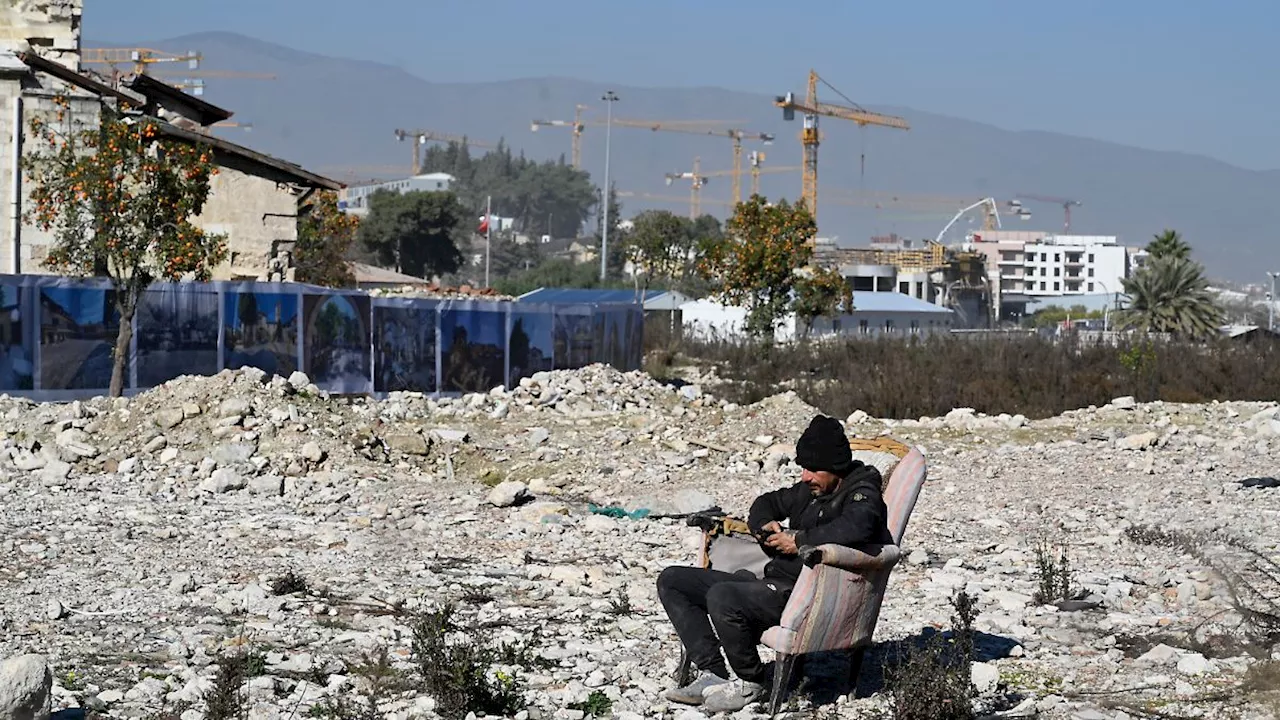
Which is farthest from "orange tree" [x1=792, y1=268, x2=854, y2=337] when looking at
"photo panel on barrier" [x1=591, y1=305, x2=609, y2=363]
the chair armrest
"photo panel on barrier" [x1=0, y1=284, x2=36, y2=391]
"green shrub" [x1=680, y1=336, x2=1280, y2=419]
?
the chair armrest

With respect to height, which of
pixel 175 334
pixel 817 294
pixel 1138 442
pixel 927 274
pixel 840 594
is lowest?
pixel 1138 442

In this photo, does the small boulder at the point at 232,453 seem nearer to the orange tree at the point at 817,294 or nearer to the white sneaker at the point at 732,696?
the white sneaker at the point at 732,696

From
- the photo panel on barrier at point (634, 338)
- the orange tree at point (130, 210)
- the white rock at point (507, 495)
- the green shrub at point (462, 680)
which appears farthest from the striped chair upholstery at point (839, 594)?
the photo panel on barrier at point (634, 338)

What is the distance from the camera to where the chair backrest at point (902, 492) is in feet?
25.7

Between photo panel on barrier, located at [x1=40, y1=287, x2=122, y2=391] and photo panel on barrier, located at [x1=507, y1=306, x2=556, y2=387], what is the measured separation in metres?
7.53

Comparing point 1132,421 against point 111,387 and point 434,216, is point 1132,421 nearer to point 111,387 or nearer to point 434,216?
point 111,387

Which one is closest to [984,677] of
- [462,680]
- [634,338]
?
[462,680]

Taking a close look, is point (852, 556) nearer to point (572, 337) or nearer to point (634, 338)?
point (572, 337)

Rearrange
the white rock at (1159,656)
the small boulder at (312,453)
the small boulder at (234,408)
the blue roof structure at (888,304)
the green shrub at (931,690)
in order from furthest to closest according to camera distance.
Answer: the blue roof structure at (888,304) → the small boulder at (234,408) → the small boulder at (312,453) → the white rock at (1159,656) → the green shrub at (931,690)

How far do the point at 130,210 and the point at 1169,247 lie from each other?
50875mm

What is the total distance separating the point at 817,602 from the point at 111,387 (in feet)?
59.3

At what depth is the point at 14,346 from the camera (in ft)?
77.4

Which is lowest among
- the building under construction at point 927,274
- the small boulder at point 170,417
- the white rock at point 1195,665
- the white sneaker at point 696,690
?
the white sneaker at point 696,690

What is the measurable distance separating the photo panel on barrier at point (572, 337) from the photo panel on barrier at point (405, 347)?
327cm
